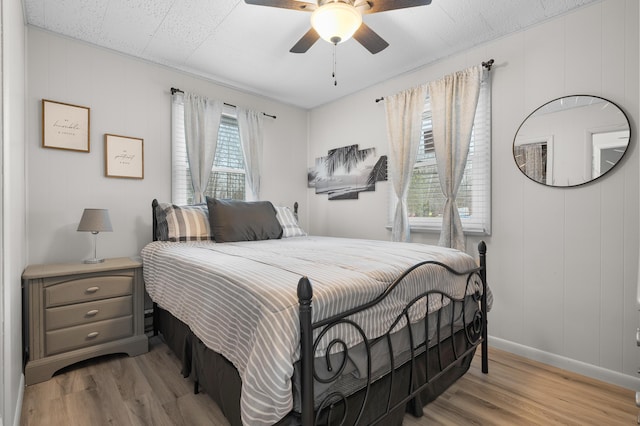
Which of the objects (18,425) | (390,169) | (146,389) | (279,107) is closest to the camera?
(18,425)

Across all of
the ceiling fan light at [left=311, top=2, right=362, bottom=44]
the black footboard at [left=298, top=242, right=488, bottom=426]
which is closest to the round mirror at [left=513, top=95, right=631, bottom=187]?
the black footboard at [left=298, top=242, right=488, bottom=426]

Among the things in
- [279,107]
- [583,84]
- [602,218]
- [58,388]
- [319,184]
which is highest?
[279,107]

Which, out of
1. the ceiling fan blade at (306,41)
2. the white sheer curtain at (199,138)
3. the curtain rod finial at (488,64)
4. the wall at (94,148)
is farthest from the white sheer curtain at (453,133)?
the wall at (94,148)

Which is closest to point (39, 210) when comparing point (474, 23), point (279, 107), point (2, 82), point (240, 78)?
point (2, 82)

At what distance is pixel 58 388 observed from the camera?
1878 mm

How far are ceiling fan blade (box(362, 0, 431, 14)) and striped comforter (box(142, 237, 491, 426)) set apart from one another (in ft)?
4.42

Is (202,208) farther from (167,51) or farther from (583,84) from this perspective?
(583,84)

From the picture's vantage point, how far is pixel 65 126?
8.03ft

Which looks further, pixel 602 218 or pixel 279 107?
pixel 279 107

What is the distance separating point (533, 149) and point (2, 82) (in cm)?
299

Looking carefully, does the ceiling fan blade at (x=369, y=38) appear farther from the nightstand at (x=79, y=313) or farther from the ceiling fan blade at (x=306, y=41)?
the nightstand at (x=79, y=313)

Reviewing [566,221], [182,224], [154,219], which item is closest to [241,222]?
[182,224]

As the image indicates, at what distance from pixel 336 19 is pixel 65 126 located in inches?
88.1

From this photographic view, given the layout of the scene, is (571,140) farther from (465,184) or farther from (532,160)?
(465,184)
